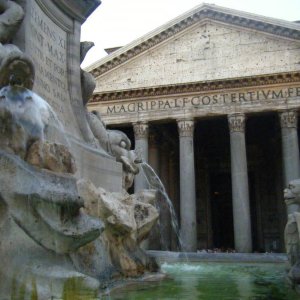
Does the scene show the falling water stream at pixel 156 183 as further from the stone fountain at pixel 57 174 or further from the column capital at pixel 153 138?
the column capital at pixel 153 138

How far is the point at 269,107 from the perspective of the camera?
19578 millimetres

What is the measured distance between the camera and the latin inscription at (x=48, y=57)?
4012mm

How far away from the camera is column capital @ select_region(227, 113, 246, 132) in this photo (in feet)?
64.4

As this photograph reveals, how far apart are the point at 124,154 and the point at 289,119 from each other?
1537 centimetres

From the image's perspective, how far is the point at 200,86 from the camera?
20.5 metres

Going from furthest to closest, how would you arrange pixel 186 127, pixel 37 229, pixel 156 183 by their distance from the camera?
pixel 186 127
pixel 156 183
pixel 37 229

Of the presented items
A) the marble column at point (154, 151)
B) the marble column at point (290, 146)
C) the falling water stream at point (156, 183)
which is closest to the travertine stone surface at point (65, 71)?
the falling water stream at point (156, 183)

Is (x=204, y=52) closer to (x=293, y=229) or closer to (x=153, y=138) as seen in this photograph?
(x=153, y=138)

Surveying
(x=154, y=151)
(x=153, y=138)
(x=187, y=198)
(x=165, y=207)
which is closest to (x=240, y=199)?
(x=187, y=198)

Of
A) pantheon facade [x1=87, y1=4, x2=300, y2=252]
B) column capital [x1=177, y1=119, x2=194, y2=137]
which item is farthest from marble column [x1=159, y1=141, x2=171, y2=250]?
column capital [x1=177, y1=119, x2=194, y2=137]

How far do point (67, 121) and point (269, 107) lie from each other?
1636 cm

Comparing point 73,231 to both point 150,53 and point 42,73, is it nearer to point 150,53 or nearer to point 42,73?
point 42,73

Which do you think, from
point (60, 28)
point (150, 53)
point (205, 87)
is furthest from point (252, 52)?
point (60, 28)

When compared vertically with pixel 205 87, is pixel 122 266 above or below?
below
